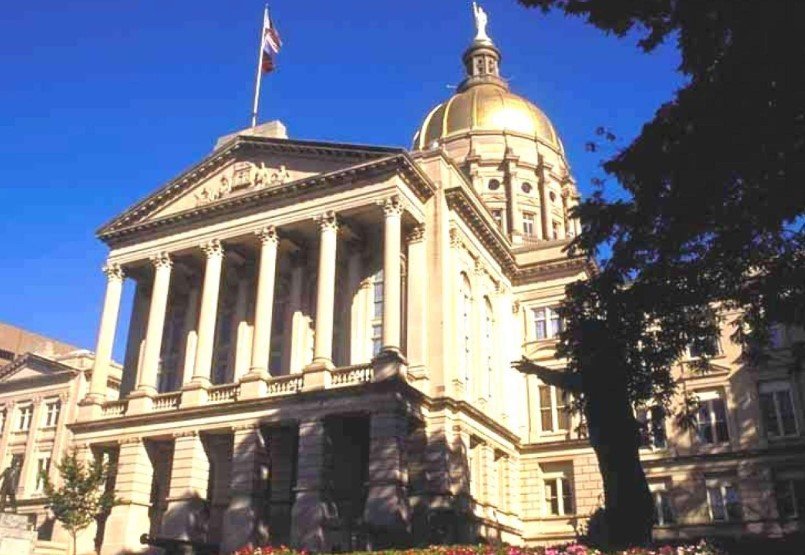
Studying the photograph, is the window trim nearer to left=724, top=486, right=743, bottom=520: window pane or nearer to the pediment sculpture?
left=724, top=486, right=743, bottom=520: window pane

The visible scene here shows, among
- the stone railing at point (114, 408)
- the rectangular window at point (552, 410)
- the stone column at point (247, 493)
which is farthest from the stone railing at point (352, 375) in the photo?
the rectangular window at point (552, 410)

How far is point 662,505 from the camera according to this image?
4144 centimetres

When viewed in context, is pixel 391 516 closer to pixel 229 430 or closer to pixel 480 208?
pixel 229 430

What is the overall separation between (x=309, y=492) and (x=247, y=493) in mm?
3182

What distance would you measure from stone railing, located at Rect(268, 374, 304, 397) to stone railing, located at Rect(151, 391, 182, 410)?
527cm

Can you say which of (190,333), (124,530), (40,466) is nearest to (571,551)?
(124,530)

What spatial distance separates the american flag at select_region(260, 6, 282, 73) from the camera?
44500mm

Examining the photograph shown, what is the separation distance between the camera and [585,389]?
67.4 ft

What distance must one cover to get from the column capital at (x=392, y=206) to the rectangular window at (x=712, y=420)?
62.6ft

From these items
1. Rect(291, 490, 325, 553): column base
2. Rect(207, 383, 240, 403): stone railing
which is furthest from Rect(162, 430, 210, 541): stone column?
Rect(291, 490, 325, 553): column base

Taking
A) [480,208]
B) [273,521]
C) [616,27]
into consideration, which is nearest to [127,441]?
[273,521]

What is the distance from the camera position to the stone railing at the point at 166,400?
124 ft

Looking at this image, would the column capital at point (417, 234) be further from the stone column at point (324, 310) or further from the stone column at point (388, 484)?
the stone column at point (388, 484)

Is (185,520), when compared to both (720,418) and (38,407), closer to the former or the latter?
(720,418)
